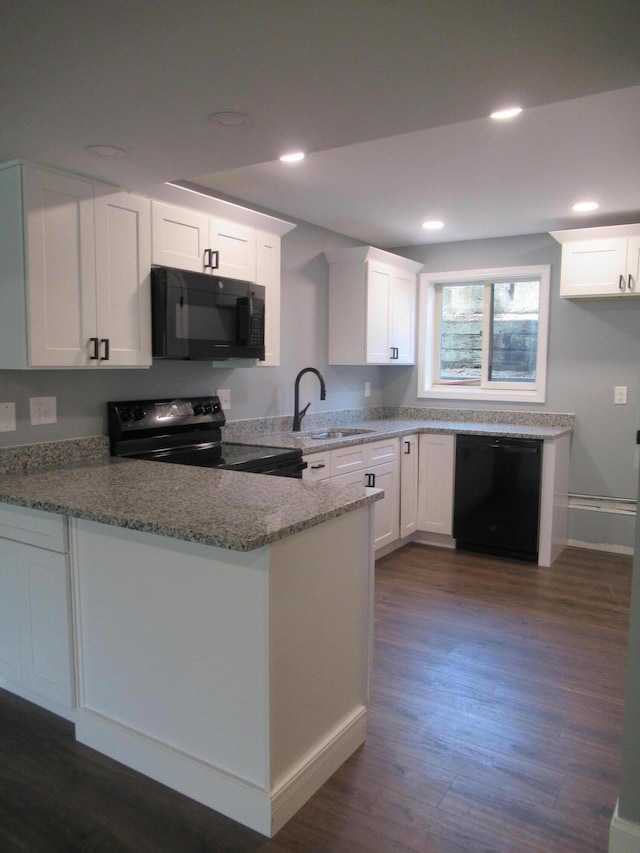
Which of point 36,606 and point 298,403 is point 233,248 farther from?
point 36,606

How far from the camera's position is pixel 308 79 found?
66.1 inches

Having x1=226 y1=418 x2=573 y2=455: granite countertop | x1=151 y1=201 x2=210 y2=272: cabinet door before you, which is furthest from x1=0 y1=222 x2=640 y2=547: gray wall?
x1=151 y1=201 x2=210 y2=272: cabinet door

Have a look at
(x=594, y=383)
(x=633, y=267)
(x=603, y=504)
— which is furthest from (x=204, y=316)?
(x=603, y=504)

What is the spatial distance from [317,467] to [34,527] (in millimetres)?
1700

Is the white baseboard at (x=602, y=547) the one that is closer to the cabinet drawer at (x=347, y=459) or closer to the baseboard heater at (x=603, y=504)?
the baseboard heater at (x=603, y=504)

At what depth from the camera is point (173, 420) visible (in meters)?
3.23

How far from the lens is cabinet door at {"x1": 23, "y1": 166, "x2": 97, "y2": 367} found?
233cm

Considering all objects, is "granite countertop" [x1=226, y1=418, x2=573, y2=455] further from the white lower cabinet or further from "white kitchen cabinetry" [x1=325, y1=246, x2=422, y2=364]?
"white kitchen cabinetry" [x1=325, y1=246, x2=422, y2=364]

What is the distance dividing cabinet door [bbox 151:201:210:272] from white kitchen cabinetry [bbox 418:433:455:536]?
2255 millimetres

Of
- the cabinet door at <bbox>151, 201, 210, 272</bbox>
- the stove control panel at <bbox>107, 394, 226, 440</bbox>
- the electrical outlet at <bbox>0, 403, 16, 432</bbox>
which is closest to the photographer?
the electrical outlet at <bbox>0, 403, 16, 432</bbox>

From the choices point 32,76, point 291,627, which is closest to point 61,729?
point 291,627

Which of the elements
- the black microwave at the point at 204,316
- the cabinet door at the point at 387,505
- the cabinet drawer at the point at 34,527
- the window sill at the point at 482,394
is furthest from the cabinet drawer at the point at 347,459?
the cabinet drawer at the point at 34,527

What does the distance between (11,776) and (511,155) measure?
3.22m

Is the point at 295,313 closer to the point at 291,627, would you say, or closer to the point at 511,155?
the point at 511,155
